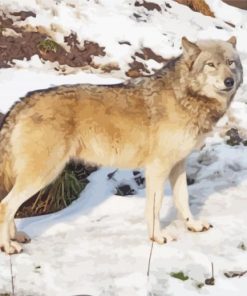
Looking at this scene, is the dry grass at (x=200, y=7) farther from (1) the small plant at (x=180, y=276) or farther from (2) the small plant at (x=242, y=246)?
(1) the small plant at (x=180, y=276)

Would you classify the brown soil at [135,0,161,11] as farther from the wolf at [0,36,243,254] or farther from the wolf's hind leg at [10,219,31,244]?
the wolf's hind leg at [10,219,31,244]

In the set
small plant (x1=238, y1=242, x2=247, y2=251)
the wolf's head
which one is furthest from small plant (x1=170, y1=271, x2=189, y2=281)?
the wolf's head

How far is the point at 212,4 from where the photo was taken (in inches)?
508

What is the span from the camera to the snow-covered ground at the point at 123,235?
489 cm

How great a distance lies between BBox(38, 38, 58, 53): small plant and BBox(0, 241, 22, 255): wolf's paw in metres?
4.92

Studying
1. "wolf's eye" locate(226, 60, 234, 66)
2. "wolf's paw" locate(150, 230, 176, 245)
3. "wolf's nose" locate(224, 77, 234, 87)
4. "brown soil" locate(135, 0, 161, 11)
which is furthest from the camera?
"brown soil" locate(135, 0, 161, 11)

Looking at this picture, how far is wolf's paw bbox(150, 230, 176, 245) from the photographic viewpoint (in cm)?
566

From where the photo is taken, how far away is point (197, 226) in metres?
5.96

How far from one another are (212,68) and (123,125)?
2.97 ft

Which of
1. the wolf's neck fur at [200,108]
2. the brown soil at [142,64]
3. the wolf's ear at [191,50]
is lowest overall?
the brown soil at [142,64]

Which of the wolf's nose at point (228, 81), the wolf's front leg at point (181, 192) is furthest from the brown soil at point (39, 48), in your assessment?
the wolf's nose at point (228, 81)

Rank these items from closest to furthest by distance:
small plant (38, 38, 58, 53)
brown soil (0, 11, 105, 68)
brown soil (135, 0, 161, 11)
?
brown soil (0, 11, 105, 68) < small plant (38, 38, 58, 53) < brown soil (135, 0, 161, 11)

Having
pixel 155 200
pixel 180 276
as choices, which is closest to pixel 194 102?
pixel 155 200

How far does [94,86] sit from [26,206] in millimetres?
1618
